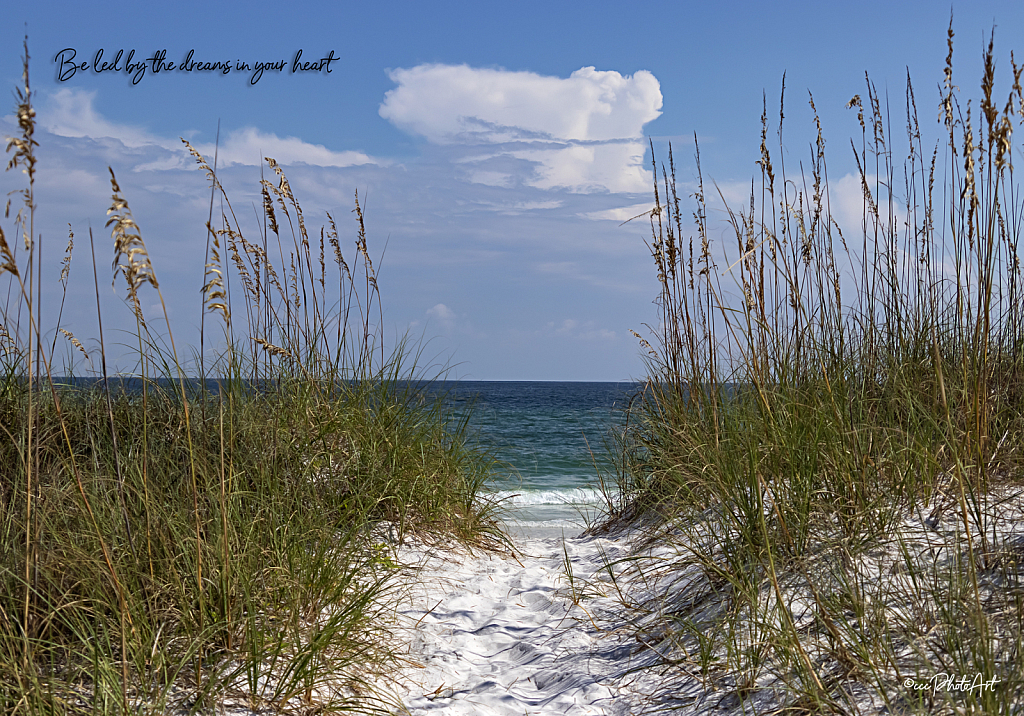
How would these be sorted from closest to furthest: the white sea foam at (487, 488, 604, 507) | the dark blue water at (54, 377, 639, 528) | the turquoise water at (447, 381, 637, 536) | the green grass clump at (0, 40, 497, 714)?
the green grass clump at (0, 40, 497, 714)
the dark blue water at (54, 377, 639, 528)
the turquoise water at (447, 381, 637, 536)
the white sea foam at (487, 488, 604, 507)

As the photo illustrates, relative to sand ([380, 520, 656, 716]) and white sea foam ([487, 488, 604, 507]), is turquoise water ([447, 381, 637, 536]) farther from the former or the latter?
sand ([380, 520, 656, 716])

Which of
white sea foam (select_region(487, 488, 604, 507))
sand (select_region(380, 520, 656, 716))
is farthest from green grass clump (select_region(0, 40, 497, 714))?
white sea foam (select_region(487, 488, 604, 507))

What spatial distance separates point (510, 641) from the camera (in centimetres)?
285

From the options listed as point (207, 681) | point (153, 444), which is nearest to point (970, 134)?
point (207, 681)

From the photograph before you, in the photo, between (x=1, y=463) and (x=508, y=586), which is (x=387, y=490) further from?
(x=1, y=463)

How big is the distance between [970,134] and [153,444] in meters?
4.00

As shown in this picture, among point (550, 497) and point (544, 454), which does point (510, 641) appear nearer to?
point (550, 497)

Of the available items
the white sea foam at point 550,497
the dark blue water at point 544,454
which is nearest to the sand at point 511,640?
the dark blue water at point 544,454

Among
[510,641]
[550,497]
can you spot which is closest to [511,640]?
[510,641]

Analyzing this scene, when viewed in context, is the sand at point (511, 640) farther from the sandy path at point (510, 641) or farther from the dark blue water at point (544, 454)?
the dark blue water at point (544, 454)

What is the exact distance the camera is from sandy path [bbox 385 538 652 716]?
238cm

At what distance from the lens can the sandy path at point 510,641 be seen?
238cm

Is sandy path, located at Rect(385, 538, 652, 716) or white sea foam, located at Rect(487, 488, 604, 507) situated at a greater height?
sandy path, located at Rect(385, 538, 652, 716)

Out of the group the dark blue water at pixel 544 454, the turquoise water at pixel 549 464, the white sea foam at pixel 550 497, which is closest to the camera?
the dark blue water at pixel 544 454
